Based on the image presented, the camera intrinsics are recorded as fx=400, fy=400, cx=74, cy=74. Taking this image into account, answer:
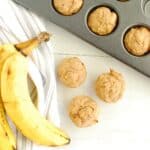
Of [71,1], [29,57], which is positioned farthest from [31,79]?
[71,1]

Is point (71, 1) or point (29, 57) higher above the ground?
point (71, 1)

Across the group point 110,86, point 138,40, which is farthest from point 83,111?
point 138,40

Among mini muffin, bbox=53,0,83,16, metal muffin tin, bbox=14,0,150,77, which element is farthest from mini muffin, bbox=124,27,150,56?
mini muffin, bbox=53,0,83,16

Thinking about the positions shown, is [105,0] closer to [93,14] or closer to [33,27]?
[93,14]

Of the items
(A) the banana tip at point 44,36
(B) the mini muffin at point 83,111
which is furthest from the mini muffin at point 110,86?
(A) the banana tip at point 44,36

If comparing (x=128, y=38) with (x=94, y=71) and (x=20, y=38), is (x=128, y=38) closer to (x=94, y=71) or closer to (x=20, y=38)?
(x=94, y=71)

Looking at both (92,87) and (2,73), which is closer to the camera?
(2,73)

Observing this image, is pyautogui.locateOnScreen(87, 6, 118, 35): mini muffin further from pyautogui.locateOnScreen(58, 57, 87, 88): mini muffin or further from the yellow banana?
the yellow banana
